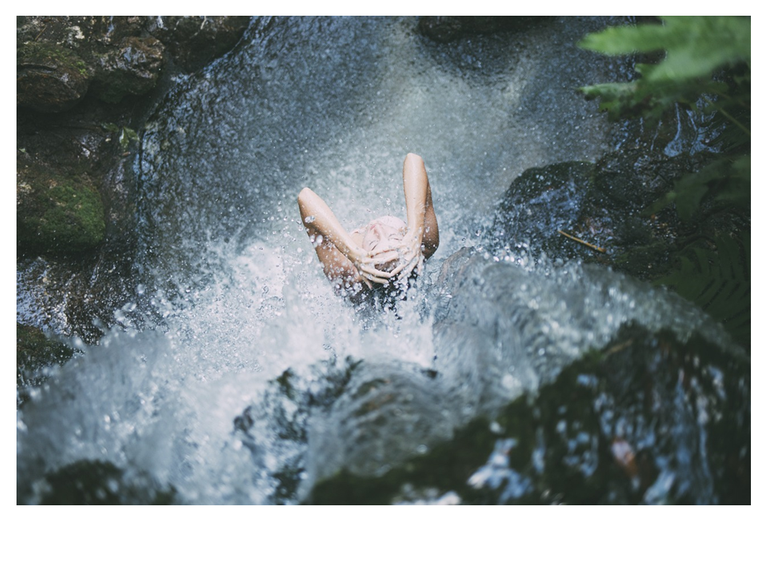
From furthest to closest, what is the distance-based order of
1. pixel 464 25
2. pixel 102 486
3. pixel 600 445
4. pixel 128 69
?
1. pixel 464 25
2. pixel 128 69
3. pixel 102 486
4. pixel 600 445

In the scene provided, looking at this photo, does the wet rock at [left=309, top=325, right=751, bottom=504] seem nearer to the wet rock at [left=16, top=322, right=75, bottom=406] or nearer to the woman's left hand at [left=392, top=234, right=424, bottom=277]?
the woman's left hand at [left=392, top=234, right=424, bottom=277]

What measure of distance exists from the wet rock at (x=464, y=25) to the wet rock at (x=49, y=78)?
1911 mm

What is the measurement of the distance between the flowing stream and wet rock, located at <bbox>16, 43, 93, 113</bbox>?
0.40m

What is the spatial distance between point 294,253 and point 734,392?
2.17 metres

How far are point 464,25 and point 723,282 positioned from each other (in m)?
1.94

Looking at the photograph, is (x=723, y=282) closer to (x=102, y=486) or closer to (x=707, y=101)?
(x=707, y=101)

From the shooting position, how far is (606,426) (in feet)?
4.83

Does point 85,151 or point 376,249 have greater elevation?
point 85,151

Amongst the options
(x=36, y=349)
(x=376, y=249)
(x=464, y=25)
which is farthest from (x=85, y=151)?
(x=464, y=25)

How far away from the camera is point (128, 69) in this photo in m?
2.56

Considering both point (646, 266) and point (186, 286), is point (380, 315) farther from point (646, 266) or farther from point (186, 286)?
point (646, 266)

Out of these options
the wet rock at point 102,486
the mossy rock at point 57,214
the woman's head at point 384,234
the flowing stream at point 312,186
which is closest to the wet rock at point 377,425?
the flowing stream at point 312,186

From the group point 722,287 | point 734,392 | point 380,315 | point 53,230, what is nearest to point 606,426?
point 734,392

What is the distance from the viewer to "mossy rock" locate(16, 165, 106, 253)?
7.80 ft
